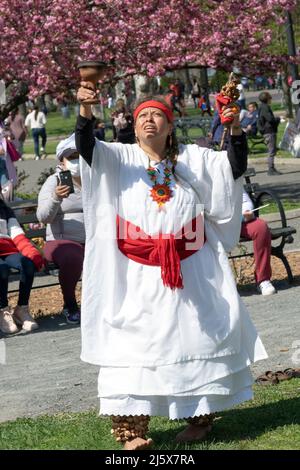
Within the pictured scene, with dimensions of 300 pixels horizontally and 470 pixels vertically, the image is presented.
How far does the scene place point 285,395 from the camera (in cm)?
743

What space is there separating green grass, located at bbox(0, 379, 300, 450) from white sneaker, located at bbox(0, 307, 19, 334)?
320 cm

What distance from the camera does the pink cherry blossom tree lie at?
1587 cm

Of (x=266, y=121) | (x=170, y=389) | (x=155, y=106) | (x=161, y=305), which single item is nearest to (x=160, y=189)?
(x=155, y=106)

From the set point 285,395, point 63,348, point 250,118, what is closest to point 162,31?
point 63,348

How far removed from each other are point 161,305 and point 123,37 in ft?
34.6

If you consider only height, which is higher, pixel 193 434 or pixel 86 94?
pixel 86 94

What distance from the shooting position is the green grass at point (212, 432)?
6410 millimetres

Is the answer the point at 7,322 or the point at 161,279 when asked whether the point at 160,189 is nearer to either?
the point at 161,279

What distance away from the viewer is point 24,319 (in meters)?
10.8

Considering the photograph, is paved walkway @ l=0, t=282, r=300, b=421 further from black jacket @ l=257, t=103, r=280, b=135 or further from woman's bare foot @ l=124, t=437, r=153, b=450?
black jacket @ l=257, t=103, r=280, b=135

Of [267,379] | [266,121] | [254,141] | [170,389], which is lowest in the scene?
[254,141]

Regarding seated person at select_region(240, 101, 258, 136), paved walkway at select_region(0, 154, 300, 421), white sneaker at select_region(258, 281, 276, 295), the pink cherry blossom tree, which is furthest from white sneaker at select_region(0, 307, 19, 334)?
seated person at select_region(240, 101, 258, 136)

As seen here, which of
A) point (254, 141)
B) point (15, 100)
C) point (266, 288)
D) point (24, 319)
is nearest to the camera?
point (24, 319)

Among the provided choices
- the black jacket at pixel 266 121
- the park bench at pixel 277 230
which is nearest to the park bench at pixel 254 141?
the black jacket at pixel 266 121
